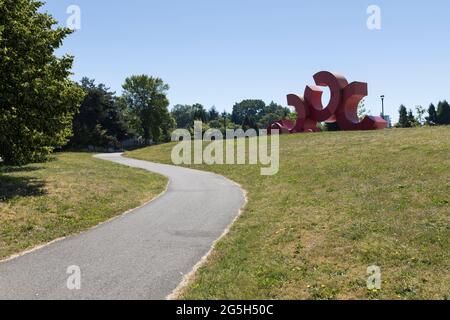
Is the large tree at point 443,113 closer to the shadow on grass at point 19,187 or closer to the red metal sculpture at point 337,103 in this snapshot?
the red metal sculpture at point 337,103

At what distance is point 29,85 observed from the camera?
19328 mm

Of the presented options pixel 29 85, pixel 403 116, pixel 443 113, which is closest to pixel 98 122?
pixel 29 85

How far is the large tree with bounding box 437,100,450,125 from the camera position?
10331 centimetres

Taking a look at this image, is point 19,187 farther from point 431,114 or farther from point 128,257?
point 431,114

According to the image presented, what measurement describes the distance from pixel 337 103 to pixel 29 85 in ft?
107

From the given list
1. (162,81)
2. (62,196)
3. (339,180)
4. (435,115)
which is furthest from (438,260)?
(435,115)

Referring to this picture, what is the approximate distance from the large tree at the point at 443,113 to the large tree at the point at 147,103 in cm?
6794

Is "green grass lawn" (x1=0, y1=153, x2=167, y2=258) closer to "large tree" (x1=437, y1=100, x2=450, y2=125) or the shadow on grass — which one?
the shadow on grass

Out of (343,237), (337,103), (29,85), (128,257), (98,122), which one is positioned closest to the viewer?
(128,257)

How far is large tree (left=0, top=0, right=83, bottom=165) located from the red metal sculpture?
2933cm

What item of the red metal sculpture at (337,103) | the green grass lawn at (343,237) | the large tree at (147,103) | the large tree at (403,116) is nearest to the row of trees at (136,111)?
the large tree at (147,103)

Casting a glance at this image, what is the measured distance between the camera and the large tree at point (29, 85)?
63.1ft
